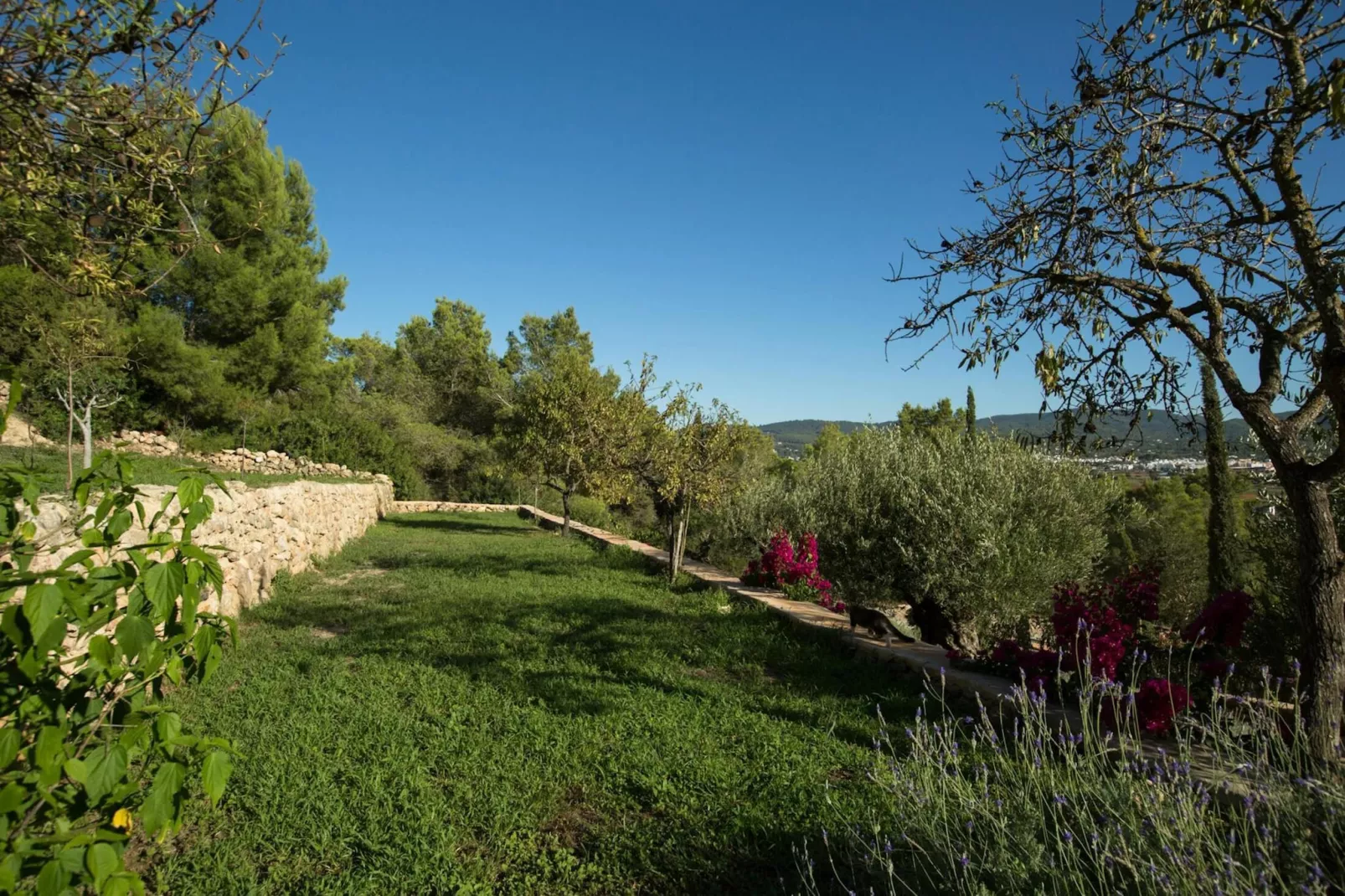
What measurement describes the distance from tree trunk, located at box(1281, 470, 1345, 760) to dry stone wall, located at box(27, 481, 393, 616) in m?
5.75

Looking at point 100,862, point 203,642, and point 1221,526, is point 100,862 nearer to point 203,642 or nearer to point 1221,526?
point 203,642

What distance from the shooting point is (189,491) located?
173cm

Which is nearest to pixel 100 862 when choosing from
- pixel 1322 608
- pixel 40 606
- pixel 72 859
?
pixel 72 859

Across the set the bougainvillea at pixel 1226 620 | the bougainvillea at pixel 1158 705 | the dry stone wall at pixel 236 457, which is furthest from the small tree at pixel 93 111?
the dry stone wall at pixel 236 457

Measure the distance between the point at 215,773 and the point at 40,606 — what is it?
527mm

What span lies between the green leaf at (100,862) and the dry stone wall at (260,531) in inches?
126

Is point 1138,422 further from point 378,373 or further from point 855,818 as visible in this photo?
point 378,373

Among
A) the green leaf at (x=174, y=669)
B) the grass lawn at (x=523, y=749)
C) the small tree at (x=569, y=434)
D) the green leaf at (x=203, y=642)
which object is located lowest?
the grass lawn at (x=523, y=749)

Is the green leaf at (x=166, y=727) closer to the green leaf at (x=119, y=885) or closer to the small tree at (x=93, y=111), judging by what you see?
the green leaf at (x=119, y=885)

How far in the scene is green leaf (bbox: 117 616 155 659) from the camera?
143 centimetres

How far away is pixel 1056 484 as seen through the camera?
9.38 m

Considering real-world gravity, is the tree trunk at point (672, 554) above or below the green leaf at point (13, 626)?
below

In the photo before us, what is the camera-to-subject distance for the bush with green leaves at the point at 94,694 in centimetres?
138

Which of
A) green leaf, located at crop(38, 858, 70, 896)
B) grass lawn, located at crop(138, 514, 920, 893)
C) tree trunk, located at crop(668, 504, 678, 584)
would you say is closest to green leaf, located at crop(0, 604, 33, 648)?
green leaf, located at crop(38, 858, 70, 896)
